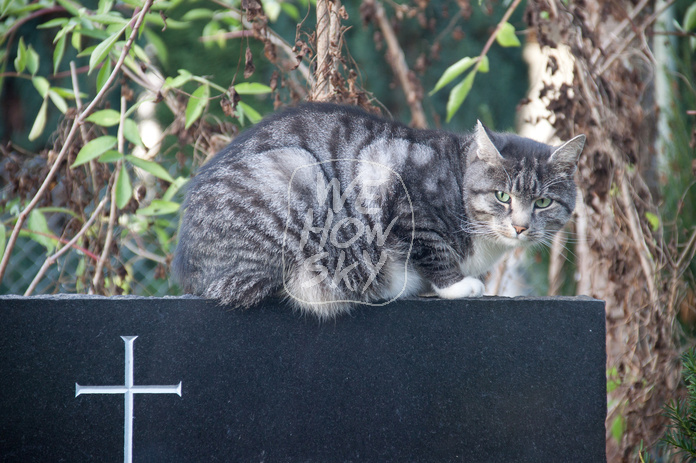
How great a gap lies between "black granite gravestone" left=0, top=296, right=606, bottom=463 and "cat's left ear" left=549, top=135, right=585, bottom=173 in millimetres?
490

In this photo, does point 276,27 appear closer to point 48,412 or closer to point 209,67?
point 209,67

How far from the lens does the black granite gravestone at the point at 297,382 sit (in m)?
1.68

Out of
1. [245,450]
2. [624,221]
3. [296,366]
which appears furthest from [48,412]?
[624,221]

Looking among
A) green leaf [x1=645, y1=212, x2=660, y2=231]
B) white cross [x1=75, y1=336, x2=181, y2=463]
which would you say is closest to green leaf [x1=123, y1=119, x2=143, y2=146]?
white cross [x1=75, y1=336, x2=181, y2=463]

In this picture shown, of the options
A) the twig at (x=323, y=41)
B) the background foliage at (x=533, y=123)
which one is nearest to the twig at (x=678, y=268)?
the background foliage at (x=533, y=123)

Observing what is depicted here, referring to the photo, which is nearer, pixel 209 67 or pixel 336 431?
pixel 336 431

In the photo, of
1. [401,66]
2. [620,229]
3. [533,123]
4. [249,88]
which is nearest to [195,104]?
[249,88]

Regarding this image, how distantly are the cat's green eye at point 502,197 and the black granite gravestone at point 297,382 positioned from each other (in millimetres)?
383

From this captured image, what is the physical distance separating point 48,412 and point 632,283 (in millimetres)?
2199

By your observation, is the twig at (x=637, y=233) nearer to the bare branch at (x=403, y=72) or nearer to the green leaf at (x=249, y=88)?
the bare branch at (x=403, y=72)

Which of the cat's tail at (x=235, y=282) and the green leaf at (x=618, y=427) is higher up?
the cat's tail at (x=235, y=282)

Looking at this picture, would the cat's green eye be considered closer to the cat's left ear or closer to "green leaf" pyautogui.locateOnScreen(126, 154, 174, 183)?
the cat's left ear

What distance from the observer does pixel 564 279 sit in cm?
309

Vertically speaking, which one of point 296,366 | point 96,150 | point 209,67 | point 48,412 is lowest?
point 48,412
